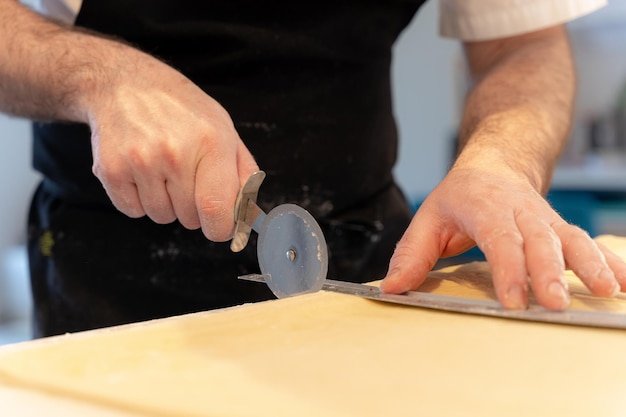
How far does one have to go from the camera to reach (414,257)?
773mm

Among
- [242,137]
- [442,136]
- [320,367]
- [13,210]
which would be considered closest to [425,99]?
[442,136]

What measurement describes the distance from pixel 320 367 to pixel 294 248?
0.86ft

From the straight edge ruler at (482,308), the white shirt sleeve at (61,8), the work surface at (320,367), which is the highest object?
the white shirt sleeve at (61,8)

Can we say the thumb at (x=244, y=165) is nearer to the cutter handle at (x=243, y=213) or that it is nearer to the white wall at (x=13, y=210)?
the cutter handle at (x=243, y=213)

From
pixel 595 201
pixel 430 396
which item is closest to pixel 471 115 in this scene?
pixel 430 396

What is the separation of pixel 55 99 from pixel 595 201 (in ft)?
10.3

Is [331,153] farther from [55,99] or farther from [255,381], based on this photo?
[255,381]

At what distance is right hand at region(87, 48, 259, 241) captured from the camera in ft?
2.49

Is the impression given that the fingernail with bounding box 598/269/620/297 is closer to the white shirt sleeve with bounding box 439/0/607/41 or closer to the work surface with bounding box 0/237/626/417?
the work surface with bounding box 0/237/626/417

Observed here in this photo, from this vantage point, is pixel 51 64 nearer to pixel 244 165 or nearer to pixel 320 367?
pixel 244 165

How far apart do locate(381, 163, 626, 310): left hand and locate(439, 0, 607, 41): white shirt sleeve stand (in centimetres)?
50

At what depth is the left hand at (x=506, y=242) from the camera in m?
0.68

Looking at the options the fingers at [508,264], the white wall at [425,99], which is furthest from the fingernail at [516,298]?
the white wall at [425,99]

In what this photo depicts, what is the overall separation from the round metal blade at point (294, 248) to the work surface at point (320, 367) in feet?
0.29
